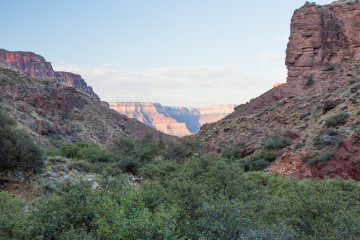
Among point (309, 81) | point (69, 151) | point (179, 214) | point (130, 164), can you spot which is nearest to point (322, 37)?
point (309, 81)

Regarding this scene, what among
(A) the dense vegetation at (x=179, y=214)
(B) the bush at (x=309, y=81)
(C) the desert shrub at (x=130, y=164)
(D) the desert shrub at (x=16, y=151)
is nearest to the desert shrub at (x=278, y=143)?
(C) the desert shrub at (x=130, y=164)

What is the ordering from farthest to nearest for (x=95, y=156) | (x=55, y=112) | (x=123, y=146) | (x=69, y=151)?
1. (x=55, y=112)
2. (x=123, y=146)
3. (x=69, y=151)
4. (x=95, y=156)

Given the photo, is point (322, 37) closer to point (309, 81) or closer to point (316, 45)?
point (316, 45)

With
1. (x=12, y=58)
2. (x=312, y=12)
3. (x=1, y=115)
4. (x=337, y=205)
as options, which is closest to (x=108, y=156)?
(x=1, y=115)

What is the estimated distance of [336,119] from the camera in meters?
22.0

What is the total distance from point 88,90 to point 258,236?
A: 170 meters

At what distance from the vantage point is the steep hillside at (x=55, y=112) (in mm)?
39144

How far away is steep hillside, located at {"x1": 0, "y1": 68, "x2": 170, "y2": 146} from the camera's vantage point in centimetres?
3914

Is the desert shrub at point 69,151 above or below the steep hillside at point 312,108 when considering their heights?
below

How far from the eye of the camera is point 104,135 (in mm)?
50594

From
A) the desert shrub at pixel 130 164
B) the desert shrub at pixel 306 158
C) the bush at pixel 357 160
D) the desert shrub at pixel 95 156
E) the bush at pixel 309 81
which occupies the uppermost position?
the bush at pixel 309 81

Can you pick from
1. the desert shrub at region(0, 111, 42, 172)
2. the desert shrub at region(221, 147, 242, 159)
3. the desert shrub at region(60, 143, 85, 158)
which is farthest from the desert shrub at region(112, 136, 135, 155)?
the desert shrub at region(0, 111, 42, 172)

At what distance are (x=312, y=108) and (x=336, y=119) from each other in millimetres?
9519

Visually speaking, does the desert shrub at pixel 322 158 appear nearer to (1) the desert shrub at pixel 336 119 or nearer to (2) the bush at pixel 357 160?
(2) the bush at pixel 357 160
